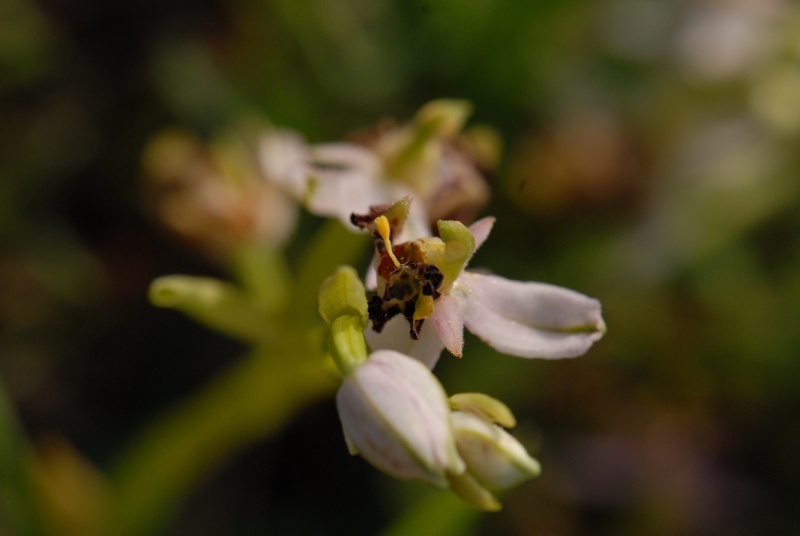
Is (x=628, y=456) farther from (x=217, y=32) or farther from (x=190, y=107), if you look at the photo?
(x=217, y=32)

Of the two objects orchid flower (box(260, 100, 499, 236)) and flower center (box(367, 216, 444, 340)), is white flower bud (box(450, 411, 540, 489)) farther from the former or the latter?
orchid flower (box(260, 100, 499, 236))

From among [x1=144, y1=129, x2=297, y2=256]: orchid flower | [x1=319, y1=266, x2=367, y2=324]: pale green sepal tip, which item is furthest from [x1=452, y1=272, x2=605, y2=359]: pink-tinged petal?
[x1=144, y1=129, x2=297, y2=256]: orchid flower

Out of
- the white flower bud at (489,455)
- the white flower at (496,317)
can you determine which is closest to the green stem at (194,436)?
the white flower at (496,317)

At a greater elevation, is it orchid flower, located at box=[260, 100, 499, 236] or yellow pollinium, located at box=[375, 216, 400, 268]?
orchid flower, located at box=[260, 100, 499, 236]

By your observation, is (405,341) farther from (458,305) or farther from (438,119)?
(438,119)

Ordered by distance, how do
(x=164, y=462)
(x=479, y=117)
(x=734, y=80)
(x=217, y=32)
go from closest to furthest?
(x=164, y=462)
(x=479, y=117)
(x=734, y=80)
(x=217, y=32)

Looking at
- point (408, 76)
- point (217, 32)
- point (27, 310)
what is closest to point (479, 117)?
point (408, 76)

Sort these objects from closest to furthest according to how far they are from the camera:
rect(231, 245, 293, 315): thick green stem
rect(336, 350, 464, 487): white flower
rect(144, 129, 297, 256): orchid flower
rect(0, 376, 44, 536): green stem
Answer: rect(336, 350, 464, 487): white flower → rect(231, 245, 293, 315): thick green stem → rect(0, 376, 44, 536): green stem → rect(144, 129, 297, 256): orchid flower
